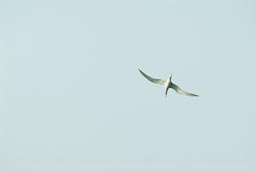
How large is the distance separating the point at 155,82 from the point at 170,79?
1.71 m

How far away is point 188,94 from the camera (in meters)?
77.3

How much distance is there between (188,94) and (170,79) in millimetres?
2759

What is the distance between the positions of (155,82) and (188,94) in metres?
3.94

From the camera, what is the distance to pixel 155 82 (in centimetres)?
7831

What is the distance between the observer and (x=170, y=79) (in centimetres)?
7844
